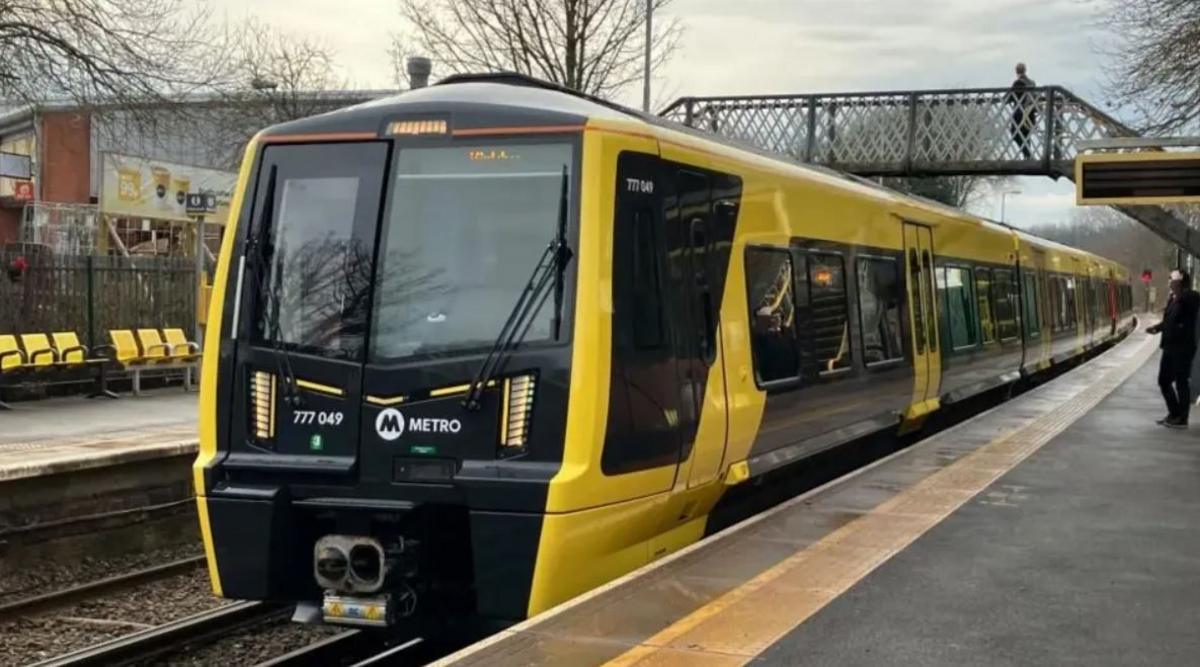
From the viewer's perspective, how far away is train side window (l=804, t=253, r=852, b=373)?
358 inches

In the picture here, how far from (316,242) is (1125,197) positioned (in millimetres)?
10331

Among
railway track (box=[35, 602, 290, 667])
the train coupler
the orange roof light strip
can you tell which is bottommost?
railway track (box=[35, 602, 290, 667])

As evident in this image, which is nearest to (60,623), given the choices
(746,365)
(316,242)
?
(316,242)

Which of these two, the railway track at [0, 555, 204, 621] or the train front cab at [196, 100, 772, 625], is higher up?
the train front cab at [196, 100, 772, 625]

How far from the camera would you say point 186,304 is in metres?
19.8

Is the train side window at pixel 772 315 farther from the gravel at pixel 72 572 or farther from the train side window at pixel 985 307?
the train side window at pixel 985 307

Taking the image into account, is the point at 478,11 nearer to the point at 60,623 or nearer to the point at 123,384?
the point at 123,384

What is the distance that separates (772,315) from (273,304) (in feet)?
11.0

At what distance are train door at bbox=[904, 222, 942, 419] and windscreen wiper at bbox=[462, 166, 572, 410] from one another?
267 inches

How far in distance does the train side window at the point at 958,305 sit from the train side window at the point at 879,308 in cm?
216

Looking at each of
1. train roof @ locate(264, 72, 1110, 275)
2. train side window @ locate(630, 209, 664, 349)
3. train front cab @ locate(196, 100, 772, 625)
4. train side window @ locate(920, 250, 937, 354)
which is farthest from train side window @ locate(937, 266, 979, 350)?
train front cab @ locate(196, 100, 772, 625)

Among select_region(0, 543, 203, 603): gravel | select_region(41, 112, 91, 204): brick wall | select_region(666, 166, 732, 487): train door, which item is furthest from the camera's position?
select_region(41, 112, 91, 204): brick wall

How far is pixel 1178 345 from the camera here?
13.6 m

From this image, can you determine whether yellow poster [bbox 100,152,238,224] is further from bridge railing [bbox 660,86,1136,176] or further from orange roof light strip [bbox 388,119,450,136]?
orange roof light strip [bbox 388,119,450,136]
